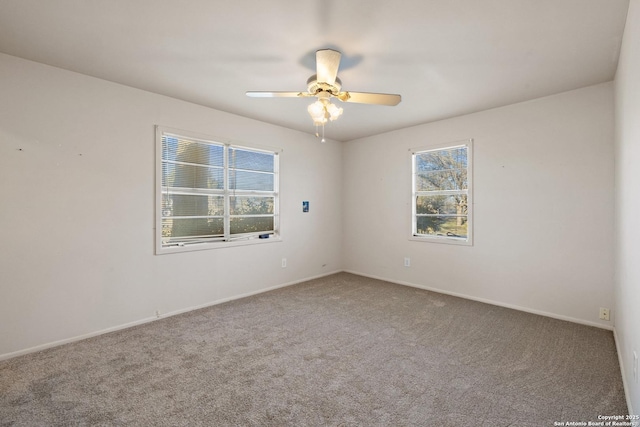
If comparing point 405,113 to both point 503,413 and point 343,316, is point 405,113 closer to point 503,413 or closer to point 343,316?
point 343,316

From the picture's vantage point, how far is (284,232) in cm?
464

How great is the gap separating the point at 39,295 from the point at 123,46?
7.49ft

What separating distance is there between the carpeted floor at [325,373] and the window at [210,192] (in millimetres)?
1020

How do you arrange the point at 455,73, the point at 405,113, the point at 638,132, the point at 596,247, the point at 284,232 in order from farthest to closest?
the point at 284,232, the point at 405,113, the point at 596,247, the point at 455,73, the point at 638,132

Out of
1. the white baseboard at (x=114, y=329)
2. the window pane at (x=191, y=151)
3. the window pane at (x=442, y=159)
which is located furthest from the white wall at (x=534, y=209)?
the window pane at (x=191, y=151)

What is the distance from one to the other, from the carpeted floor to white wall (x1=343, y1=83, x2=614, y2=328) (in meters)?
0.43

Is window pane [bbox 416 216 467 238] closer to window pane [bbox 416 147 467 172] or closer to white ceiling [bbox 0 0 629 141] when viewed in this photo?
window pane [bbox 416 147 467 172]

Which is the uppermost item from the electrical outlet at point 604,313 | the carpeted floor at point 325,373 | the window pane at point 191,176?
the window pane at point 191,176

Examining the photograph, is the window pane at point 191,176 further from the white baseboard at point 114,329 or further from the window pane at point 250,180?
the white baseboard at point 114,329

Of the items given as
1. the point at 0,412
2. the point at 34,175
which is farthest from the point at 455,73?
the point at 0,412

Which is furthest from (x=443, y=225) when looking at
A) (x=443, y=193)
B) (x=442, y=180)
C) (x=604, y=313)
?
(x=604, y=313)

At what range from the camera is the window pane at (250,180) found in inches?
160

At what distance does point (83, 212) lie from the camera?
2812 mm

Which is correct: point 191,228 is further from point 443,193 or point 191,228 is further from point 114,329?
point 443,193
